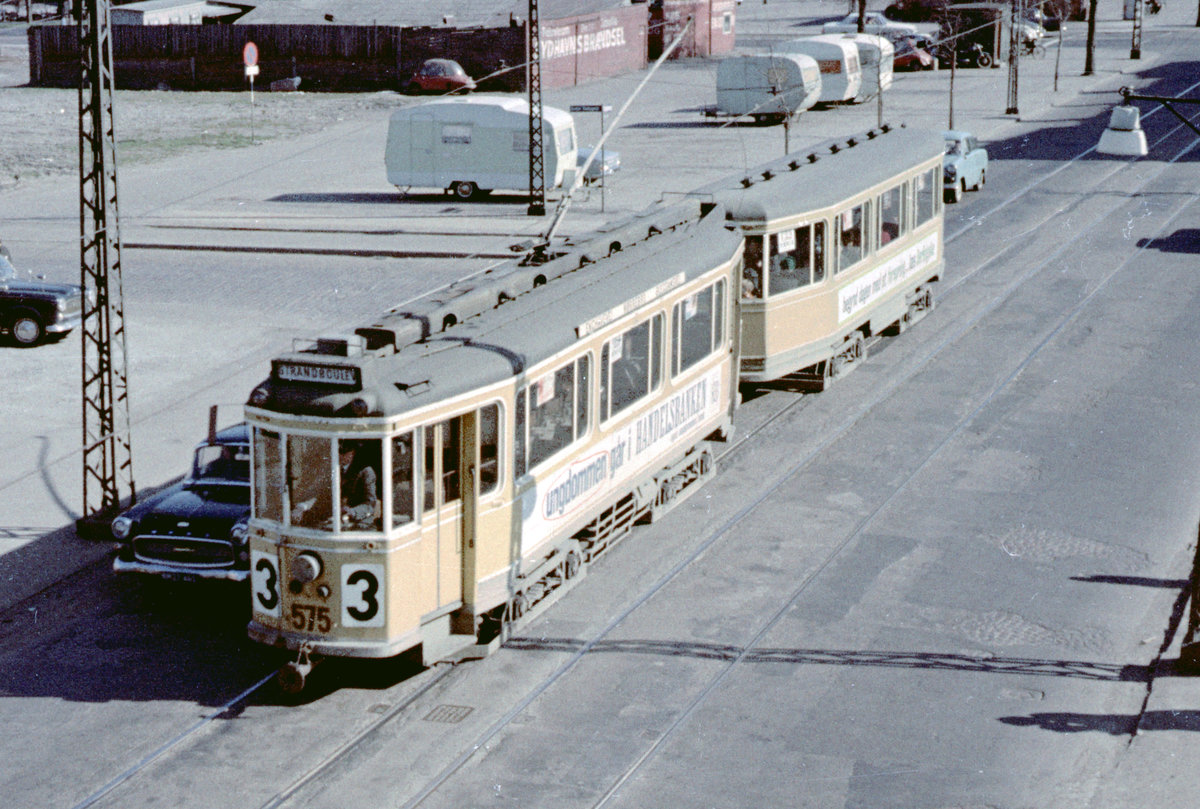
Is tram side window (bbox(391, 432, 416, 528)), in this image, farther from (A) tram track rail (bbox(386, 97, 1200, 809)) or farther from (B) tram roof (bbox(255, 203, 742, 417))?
(A) tram track rail (bbox(386, 97, 1200, 809))

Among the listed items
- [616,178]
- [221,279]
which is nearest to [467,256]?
[221,279]

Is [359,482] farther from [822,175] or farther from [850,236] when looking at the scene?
[850,236]

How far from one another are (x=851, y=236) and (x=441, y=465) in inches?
428

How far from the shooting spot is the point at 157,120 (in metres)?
53.7

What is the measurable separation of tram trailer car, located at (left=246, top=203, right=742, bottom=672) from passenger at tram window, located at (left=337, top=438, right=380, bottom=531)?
11mm

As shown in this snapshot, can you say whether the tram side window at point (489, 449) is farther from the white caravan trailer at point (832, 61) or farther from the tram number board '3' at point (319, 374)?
the white caravan trailer at point (832, 61)

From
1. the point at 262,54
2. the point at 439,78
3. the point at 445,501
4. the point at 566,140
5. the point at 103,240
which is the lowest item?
the point at 445,501

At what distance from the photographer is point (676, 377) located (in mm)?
16484

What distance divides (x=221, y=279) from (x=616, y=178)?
46.7ft

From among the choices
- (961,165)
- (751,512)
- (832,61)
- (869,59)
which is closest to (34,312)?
(751,512)

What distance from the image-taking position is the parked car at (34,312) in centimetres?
2483

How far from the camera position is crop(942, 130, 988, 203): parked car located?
37.6 m

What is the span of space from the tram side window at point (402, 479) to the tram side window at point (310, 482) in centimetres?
46

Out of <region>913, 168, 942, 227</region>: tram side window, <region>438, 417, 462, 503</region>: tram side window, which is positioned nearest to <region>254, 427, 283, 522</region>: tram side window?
<region>438, 417, 462, 503</region>: tram side window
